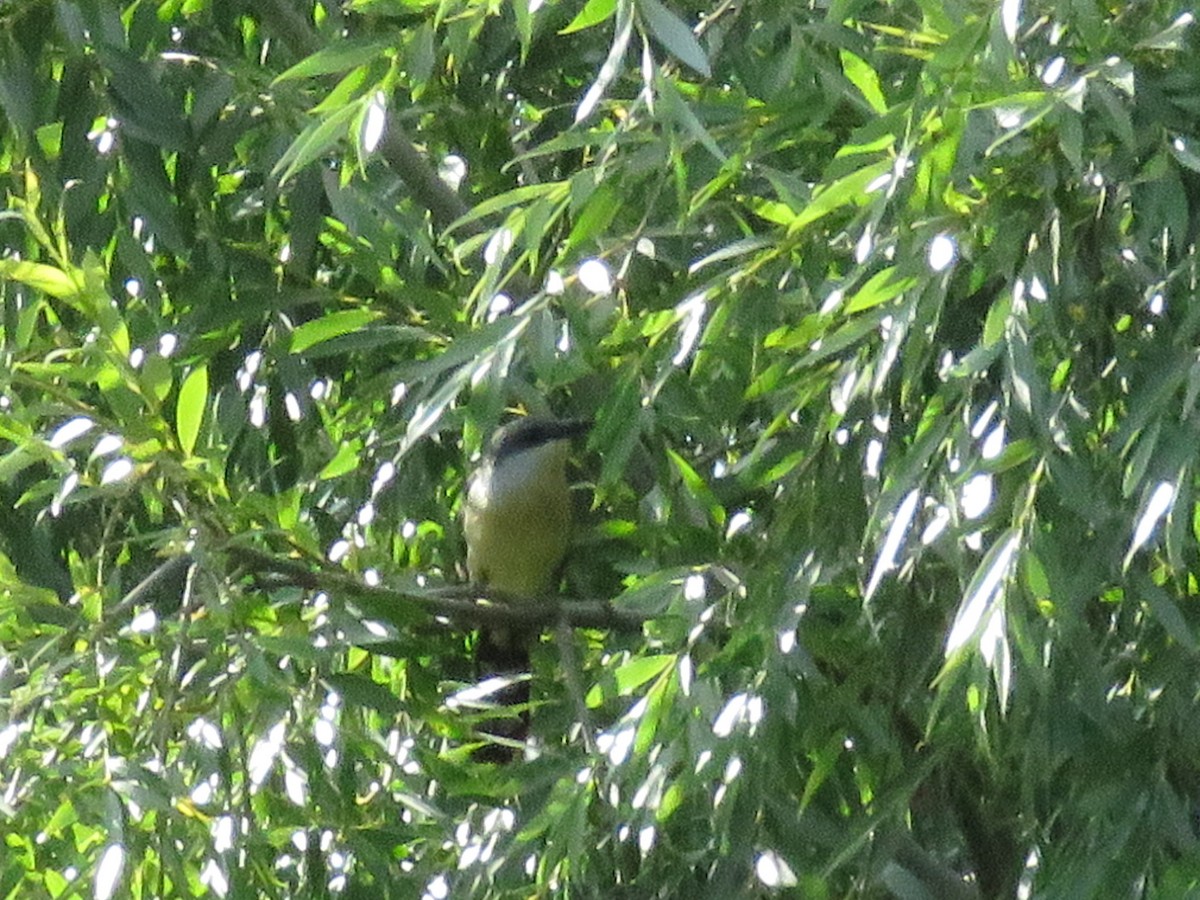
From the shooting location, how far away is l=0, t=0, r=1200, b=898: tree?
7.09ft

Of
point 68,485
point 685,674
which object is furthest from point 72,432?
point 685,674

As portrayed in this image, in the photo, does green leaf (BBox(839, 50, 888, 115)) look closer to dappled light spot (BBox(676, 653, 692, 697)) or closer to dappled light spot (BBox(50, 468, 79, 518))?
dappled light spot (BBox(676, 653, 692, 697))

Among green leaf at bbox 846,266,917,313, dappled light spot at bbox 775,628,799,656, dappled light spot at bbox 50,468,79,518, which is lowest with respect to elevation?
dappled light spot at bbox 775,628,799,656

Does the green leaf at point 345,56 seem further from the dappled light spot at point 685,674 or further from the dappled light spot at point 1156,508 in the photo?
the dappled light spot at point 1156,508

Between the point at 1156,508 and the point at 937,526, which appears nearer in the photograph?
the point at 1156,508

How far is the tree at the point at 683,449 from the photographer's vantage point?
85.1 inches

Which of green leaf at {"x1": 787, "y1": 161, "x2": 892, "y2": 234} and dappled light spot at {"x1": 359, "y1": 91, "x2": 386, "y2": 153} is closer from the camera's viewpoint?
green leaf at {"x1": 787, "y1": 161, "x2": 892, "y2": 234}

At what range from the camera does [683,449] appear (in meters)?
3.35

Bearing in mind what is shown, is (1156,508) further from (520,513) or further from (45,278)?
(520,513)

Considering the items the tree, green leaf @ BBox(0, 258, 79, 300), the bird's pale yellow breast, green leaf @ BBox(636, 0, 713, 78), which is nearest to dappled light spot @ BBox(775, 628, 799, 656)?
the tree

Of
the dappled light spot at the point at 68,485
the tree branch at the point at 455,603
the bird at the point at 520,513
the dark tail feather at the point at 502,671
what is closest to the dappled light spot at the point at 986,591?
the tree branch at the point at 455,603

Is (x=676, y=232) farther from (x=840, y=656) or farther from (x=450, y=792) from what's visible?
(x=450, y=792)

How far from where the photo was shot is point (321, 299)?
318 centimetres

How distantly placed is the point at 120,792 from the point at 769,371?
2.96ft
